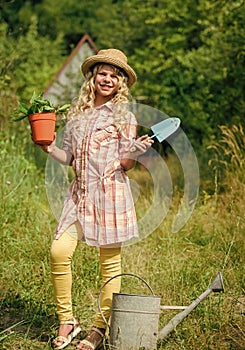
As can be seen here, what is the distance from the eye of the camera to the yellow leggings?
131 inches

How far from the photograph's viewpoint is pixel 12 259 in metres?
4.41

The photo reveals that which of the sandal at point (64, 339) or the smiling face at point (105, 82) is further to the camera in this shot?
the smiling face at point (105, 82)

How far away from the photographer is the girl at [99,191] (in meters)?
3.35

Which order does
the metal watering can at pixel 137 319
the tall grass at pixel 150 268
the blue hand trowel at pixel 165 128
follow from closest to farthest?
1. the metal watering can at pixel 137 319
2. the blue hand trowel at pixel 165 128
3. the tall grass at pixel 150 268

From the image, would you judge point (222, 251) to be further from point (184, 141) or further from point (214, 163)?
point (184, 141)

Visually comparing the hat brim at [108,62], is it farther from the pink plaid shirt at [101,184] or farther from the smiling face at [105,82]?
the pink plaid shirt at [101,184]

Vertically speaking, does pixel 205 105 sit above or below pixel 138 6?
below

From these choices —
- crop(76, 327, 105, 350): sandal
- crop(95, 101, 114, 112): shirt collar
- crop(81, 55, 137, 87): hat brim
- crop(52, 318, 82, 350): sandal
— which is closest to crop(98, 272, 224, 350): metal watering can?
Answer: crop(76, 327, 105, 350): sandal

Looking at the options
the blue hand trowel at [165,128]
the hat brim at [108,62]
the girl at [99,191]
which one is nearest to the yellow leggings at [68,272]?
the girl at [99,191]

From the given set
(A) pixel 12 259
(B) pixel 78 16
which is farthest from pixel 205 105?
(B) pixel 78 16

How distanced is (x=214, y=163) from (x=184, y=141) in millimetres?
1468

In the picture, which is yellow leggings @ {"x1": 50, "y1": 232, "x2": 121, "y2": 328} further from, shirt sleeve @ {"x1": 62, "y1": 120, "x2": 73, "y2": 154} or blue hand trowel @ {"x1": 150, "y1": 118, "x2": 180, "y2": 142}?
blue hand trowel @ {"x1": 150, "y1": 118, "x2": 180, "y2": 142}

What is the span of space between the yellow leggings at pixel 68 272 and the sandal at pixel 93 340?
0.12 ft

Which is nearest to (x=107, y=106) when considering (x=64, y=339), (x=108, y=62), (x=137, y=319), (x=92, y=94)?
(x=92, y=94)
